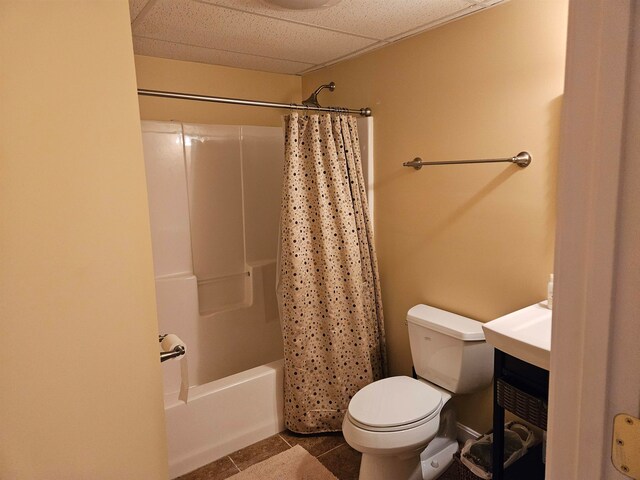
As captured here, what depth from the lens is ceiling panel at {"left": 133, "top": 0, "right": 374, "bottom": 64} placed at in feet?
6.19

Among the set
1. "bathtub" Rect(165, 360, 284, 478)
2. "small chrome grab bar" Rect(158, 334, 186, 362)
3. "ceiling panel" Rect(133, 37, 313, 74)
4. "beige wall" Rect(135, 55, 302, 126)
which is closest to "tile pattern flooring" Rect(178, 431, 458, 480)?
"bathtub" Rect(165, 360, 284, 478)

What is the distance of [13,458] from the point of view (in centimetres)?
78

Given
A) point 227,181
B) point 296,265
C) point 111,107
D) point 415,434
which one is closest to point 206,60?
point 227,181

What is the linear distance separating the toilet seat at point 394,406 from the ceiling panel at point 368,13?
1.71 m

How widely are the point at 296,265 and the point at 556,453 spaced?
1755 mm

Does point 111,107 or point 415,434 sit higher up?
point 111,107

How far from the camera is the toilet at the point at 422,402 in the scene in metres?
1.79

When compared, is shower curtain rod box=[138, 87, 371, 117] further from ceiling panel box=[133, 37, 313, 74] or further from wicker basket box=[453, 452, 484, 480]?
wicker basket box=[453, 452, 484, 480]

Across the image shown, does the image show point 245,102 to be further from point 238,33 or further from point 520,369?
point 520,369

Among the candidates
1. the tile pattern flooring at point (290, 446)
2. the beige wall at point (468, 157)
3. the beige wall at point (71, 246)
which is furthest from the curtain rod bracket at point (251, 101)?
the tile pattern flooring at point (290, 446)

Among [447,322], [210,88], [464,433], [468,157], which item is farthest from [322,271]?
[210,88]

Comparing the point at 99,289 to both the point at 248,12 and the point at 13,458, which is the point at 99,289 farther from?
the point at 248,12

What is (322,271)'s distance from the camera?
7.83 ft

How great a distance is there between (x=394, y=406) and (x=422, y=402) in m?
0.13
